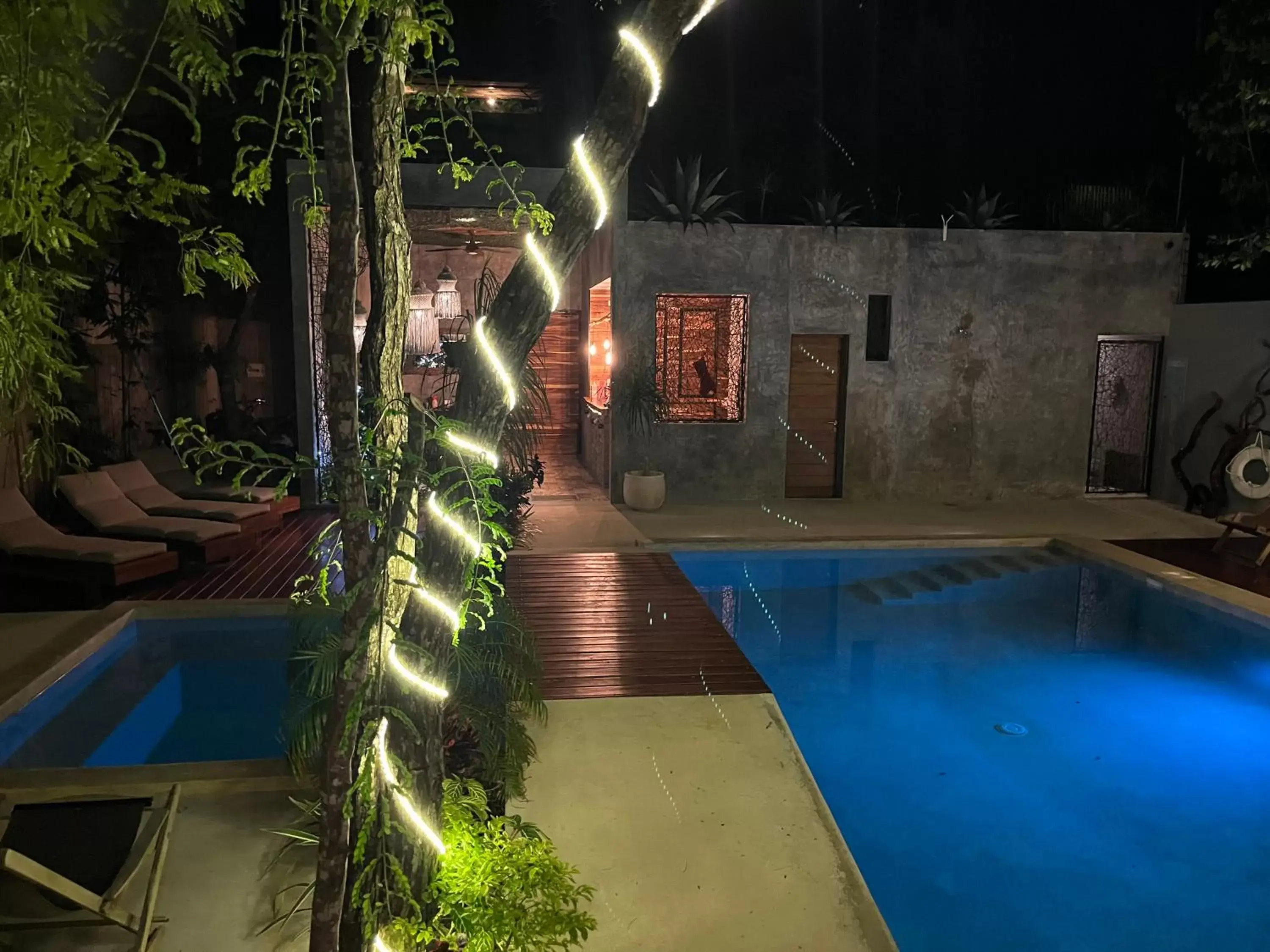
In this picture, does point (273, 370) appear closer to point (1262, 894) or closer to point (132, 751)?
point (132, 751)

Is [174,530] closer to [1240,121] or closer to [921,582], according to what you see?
[921,582]

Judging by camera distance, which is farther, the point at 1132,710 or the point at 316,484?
the point at 316,484

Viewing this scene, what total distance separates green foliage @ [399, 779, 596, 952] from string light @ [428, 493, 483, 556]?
0.79m

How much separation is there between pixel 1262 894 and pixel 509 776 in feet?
10.7

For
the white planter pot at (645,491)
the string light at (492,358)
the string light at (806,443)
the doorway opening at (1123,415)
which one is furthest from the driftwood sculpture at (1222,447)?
the string light at (492,358)

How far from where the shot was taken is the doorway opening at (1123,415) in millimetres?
11086

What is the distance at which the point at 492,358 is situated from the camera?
6.78 ft

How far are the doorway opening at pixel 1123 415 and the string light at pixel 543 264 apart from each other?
414 inches

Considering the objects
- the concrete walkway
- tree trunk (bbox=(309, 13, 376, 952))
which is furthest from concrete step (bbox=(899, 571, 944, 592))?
tree trunk (bbox=(309, 13, 376, 952))

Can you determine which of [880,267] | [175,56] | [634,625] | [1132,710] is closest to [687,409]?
[880,267]

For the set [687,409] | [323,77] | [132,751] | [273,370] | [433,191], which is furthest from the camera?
[273,370]

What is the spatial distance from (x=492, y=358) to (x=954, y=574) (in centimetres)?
696

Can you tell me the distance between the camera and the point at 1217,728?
5449 millimetres

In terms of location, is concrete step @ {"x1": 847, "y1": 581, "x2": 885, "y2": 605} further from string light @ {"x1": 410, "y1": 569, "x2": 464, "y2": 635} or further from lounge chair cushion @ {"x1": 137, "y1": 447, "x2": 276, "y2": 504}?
string light @ {"x1": 410, "y1": 569, "x2": 464, "y2": 635}
